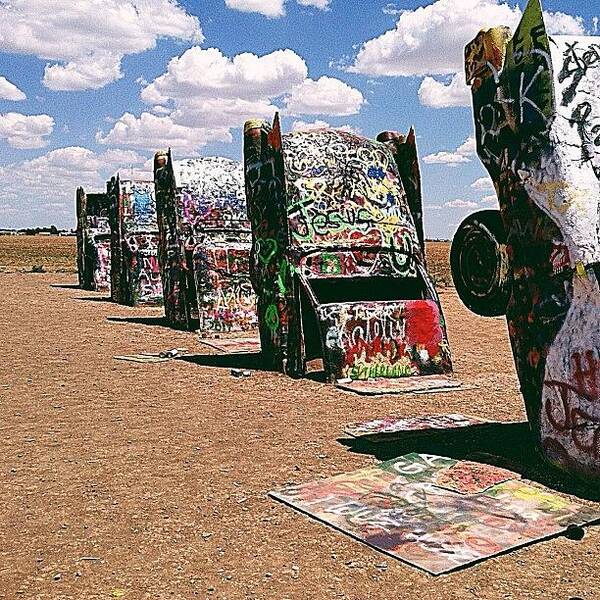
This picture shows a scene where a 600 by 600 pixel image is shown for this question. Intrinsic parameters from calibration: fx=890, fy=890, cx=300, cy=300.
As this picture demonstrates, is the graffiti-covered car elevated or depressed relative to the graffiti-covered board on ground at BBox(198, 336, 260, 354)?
elevated

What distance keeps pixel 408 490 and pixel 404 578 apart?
1.20m

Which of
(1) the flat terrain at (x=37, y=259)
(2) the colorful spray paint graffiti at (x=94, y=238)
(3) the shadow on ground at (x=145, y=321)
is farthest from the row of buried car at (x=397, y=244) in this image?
(1) the flat terrain at (x=37, y=259)

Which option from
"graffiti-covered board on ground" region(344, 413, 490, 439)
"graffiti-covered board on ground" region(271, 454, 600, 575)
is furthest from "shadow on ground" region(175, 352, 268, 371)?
"graffiti-covered board on ground" region(271, 454, 600, 575)

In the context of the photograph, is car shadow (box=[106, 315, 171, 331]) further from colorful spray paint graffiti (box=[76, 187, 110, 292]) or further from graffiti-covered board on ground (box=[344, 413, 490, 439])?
graffiti-covered board on ground (box=[344, 413, 490, 439])

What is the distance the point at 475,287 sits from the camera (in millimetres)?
6258

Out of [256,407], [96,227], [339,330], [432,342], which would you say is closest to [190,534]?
[256,407]

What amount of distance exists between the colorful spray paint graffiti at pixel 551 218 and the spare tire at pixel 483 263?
0.15 ft

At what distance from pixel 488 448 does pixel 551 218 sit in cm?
179

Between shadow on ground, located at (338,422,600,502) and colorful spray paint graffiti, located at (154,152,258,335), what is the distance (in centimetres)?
720

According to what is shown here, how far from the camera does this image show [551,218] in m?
5.35

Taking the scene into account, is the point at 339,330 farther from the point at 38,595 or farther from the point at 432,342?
the point at 38,595

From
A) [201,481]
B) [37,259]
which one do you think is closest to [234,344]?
[201,481]

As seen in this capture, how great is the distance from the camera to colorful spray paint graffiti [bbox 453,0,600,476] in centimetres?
512

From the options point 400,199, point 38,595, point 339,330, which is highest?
point 400,199
